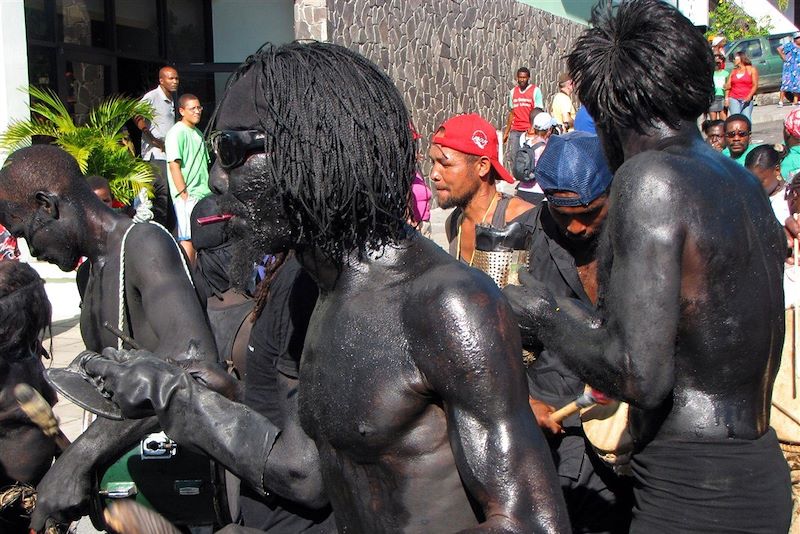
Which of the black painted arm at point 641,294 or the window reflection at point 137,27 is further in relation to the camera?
the window reflection at point 137,27

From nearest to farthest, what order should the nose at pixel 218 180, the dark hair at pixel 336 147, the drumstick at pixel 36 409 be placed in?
1. the dark hair at pixel 336 147
2. the nose at pixel 218 180
3. the drumstick at pixel 36 409

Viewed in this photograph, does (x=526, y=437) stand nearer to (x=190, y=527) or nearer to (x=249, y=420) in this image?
(x=249, y=420)

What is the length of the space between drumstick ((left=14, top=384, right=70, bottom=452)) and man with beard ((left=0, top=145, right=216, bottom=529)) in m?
0.39

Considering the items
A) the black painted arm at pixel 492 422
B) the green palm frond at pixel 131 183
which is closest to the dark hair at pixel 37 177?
the black painted arm at pixel 492 422

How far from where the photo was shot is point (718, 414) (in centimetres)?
253

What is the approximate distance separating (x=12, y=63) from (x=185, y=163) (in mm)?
2207

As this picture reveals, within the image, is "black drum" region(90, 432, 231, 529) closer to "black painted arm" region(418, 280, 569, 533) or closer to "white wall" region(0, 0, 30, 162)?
"black painted arm" region(418, 280, 569, 533)

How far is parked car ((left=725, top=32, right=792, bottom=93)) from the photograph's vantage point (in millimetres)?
26109

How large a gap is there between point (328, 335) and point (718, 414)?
1.14 m

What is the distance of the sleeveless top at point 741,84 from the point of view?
1869 centimetres

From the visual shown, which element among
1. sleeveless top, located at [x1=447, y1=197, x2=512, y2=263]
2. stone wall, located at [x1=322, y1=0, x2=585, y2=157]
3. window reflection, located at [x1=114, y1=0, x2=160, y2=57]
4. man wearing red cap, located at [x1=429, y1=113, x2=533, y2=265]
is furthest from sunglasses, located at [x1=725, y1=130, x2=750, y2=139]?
window reflection, located at [x1=114, y1=0, x2=160, y2=57]

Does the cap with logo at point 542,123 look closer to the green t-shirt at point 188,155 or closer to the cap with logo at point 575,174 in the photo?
A: the green t-shirt at point 188,155

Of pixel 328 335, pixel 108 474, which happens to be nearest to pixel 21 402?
pixel 108 474

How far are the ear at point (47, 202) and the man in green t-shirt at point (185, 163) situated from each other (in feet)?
22.1
